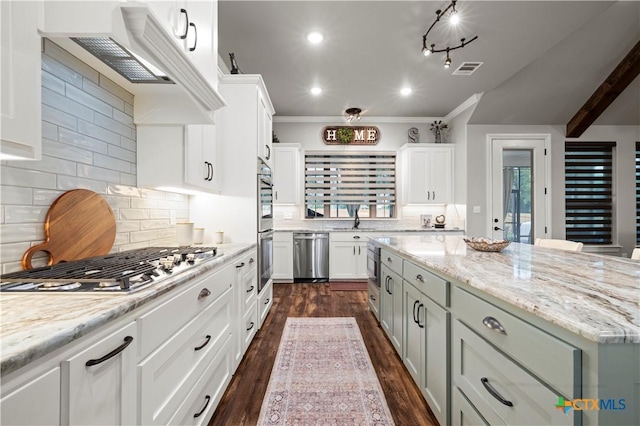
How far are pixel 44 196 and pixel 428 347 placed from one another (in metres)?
1.98

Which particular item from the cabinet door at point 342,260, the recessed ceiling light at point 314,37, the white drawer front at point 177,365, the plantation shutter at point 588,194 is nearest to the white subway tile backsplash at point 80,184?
the white drawer front at point 177,365

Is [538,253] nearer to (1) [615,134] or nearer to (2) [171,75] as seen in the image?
(2) [171,75]

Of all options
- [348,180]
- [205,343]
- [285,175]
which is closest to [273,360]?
[205,343]

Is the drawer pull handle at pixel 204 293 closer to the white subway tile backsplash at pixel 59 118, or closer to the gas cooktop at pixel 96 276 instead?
the gas cooktop at pixel 96 276

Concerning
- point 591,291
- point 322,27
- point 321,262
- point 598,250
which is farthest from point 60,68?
point 598,250

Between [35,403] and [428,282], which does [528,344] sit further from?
[35,403]

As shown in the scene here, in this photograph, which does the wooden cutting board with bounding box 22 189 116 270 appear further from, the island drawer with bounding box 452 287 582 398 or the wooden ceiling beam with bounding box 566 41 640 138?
the wooden ceiling beam with bounding box 566 41 640 138

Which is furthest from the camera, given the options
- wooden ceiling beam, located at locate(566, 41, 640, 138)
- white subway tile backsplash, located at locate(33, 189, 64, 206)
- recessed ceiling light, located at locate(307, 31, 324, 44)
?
wooden ceiling beam, located at locate(566, 41, 640, 138)

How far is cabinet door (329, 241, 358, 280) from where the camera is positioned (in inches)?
176

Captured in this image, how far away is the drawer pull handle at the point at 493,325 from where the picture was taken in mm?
907

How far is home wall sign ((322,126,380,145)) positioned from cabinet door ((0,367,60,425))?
189 inches

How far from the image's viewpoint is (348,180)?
5.06 metres

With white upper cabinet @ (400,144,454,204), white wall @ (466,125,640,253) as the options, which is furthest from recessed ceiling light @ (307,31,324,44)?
white wall @ (466,125,640,253)

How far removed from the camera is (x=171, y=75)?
49.5 inches
